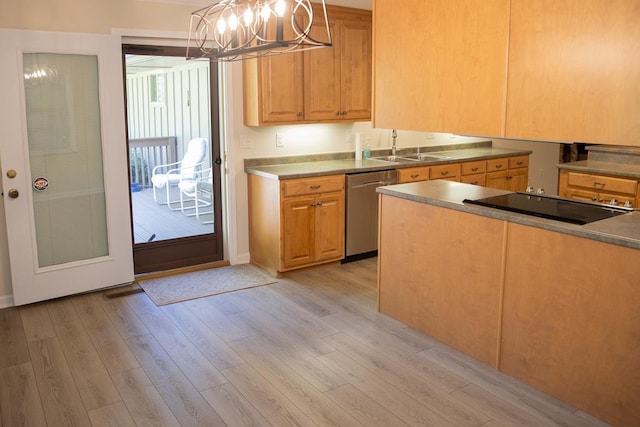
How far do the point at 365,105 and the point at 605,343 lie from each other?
3400mm

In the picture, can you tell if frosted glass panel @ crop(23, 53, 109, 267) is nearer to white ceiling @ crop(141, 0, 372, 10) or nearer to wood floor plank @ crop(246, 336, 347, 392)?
white ceiling @ crop(141, 0, 372, 10)

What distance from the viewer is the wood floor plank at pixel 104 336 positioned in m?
3.36

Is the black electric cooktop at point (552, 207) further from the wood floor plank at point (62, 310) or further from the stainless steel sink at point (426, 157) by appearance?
the wood floor plank at point (62, 310)

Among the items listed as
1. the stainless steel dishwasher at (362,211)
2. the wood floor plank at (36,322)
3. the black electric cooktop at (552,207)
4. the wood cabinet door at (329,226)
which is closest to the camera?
the black electric cooktop at (552,207)

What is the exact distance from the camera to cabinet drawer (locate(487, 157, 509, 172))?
6.14 metres

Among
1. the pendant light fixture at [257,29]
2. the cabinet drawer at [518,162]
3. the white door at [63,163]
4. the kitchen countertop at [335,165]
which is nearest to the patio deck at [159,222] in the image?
the white door at [63,163]

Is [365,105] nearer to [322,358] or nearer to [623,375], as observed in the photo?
[322,358]

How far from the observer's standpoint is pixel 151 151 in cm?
606

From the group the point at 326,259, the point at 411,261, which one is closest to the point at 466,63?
the point at 411,261

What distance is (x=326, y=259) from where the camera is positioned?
5.13 meters

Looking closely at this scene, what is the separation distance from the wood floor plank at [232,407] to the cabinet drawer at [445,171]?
3.27 m

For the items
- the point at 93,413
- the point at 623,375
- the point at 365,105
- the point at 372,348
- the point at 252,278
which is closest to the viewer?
the point at 623,375

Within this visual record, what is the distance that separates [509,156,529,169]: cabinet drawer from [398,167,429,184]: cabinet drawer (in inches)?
54.5

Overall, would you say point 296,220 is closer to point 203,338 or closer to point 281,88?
point 281,88
